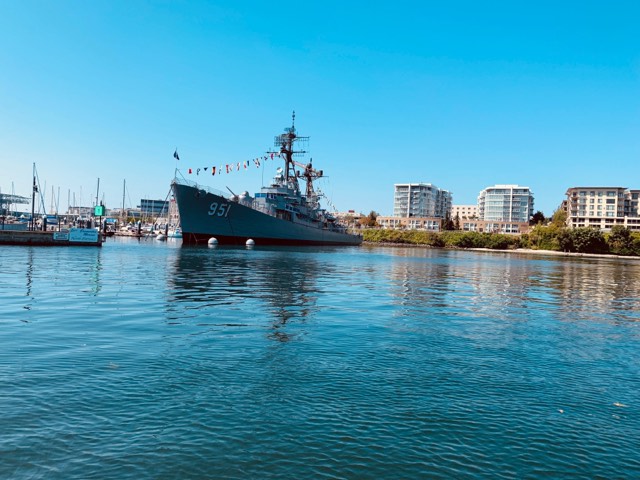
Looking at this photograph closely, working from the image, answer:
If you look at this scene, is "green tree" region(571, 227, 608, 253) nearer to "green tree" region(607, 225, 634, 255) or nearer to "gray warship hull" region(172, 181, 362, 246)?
"green tree" region(607, 225, 634, 255)

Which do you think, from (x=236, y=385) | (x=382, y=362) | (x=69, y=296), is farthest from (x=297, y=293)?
(x=236, y=385)

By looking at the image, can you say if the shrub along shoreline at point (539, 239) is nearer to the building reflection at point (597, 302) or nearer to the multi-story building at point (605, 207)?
the multi-story building at point (605, 207)

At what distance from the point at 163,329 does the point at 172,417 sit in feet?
22.4

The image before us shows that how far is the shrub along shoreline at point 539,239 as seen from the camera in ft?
398

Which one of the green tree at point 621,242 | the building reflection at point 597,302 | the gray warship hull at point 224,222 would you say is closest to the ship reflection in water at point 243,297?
the building reflection at point 597,302

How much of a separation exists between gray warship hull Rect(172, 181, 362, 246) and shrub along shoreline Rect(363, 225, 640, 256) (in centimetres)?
7694

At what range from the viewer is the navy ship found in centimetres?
7262

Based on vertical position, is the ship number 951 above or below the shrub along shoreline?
above

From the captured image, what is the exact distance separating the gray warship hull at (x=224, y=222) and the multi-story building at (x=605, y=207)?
A: 109241 mm

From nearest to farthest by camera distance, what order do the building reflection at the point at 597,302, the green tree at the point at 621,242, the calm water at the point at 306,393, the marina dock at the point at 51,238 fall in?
the calm water at the point at 306,393
the building reflection at the point at 597,302
the marina dock at the point at 51,238
the green tree at the point at 621,242

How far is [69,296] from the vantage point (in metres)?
19.7

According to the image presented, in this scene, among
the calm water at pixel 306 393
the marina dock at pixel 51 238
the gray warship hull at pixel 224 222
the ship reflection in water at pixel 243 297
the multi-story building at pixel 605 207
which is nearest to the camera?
the calm water at pixel 306 393

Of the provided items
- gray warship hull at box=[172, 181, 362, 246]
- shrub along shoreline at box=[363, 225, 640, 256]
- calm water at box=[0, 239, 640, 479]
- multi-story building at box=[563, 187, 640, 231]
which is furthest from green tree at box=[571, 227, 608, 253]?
calm water at box=[0, 239, 640, 479]

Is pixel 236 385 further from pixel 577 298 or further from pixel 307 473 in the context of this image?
pixel 577 298
